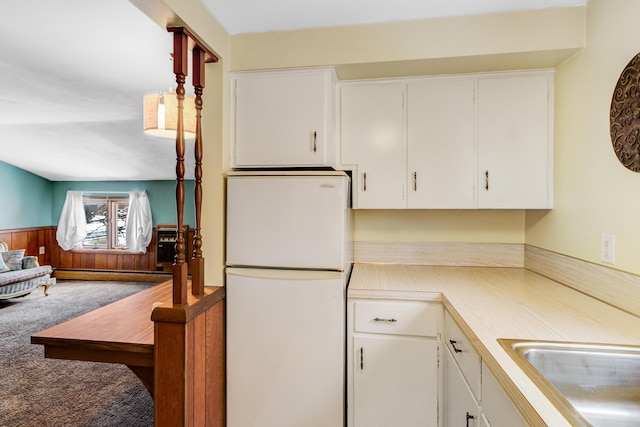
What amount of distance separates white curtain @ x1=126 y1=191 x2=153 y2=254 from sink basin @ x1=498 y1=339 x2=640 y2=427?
6.40 metres

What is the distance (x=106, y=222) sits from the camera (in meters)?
6.48

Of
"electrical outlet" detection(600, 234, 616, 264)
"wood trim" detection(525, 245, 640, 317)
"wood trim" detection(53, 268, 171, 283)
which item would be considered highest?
"electrical outlet" detection(600, 234, 616, 264)

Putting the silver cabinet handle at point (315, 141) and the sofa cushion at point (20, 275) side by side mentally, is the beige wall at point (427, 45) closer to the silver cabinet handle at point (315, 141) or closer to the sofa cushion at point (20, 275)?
the silver cabinet handle at point (315, 141)

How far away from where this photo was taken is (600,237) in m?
1.46

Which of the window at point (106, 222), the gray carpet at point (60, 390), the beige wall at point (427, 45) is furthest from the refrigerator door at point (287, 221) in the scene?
the window at point (106, 222)

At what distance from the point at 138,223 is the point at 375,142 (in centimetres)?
561

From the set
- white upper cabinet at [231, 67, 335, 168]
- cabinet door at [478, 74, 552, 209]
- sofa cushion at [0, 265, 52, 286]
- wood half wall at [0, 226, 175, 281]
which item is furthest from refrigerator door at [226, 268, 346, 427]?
wood half wall at [0, 226, 175, 281]

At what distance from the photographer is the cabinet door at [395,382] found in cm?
159

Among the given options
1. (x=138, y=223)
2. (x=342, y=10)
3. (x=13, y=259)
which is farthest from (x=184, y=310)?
(x=138, y=223)

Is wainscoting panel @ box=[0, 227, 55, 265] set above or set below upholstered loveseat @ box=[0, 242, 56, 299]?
above

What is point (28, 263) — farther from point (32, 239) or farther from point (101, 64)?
point (101, 64)

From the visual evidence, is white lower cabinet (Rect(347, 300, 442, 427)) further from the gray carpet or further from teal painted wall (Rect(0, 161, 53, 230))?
teal painted wall (Rect(0, 161, 53, 230))

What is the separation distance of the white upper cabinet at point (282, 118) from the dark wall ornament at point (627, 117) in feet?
4.10

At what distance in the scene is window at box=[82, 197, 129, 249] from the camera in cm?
644
